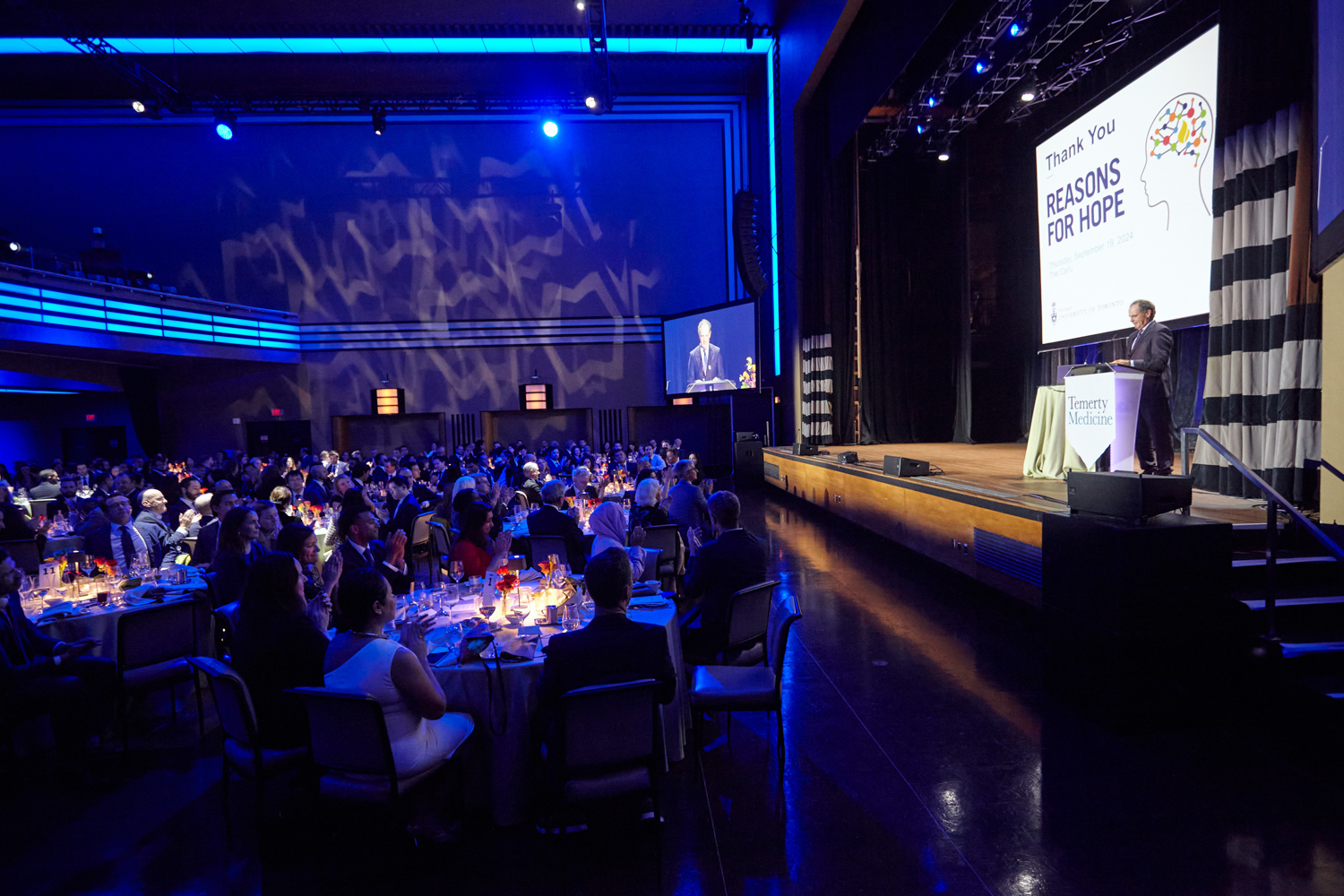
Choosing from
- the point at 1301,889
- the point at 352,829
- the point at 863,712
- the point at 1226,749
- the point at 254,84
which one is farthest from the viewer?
the point at 254,84

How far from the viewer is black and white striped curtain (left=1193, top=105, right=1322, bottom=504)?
14.9ft

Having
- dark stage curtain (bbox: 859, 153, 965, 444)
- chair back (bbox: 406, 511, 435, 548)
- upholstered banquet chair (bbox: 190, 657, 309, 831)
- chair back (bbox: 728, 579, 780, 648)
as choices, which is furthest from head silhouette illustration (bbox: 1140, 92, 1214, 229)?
upholstered banquet chair (bbox: 190, 657, 309, 831)

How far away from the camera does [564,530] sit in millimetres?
5328

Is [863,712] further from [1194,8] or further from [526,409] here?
[526,409]

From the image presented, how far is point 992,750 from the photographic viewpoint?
338cm

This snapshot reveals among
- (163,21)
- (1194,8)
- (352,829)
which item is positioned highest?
(163,21)

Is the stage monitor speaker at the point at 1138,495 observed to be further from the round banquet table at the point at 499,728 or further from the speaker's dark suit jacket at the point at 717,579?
the round banquet table at the point at 499,728

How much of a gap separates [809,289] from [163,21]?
1370cm

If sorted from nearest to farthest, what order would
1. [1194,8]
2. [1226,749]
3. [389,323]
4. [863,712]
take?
[1226,749]
[863,712]
[1194,8]
[389,323]

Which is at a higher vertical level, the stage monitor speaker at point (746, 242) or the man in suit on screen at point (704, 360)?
the stage monitor speaker at point (746, 242)

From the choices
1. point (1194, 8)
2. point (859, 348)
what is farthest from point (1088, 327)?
point (859, 348)

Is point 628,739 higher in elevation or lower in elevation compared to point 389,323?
lower

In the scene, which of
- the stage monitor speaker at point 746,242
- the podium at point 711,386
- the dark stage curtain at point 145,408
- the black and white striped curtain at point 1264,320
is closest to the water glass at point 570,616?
the black and white striped curtain at point 1264,320

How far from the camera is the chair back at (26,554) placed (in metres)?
5.46
